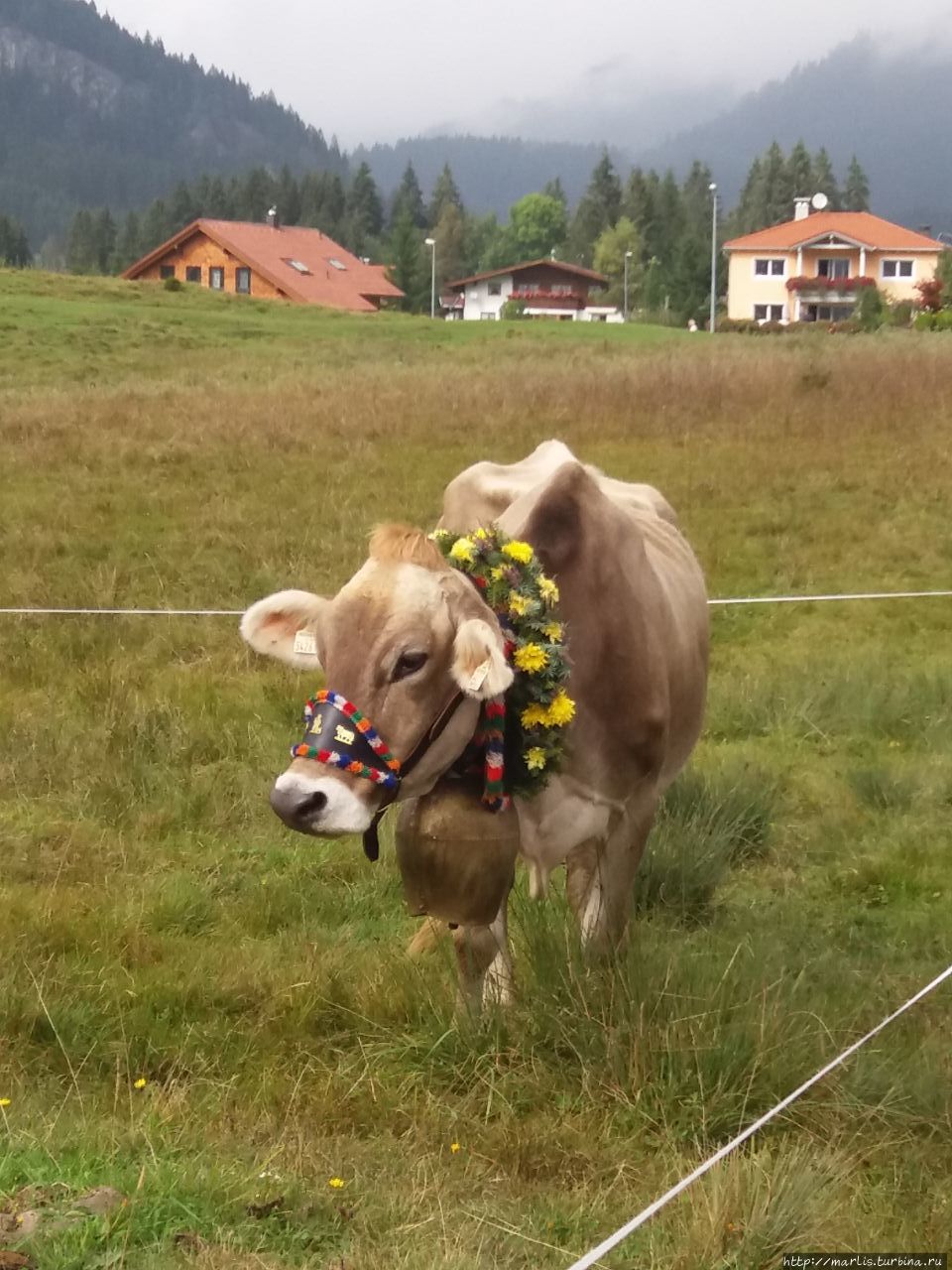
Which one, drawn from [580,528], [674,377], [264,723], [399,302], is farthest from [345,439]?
[399,302]

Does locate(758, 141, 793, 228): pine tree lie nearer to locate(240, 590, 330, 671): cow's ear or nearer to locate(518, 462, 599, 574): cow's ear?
locate(518, 462, 599, 574): cow's ear

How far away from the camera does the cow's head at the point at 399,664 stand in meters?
3.48

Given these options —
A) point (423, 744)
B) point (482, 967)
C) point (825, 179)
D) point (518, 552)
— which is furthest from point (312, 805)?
point (825, 179)

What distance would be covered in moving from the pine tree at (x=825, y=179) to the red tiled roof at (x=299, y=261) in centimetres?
6857

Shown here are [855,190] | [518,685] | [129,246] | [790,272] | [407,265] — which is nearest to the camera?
[518,685]

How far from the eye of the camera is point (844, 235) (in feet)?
273

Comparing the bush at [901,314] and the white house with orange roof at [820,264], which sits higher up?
the white house with orange roof at [820,264]

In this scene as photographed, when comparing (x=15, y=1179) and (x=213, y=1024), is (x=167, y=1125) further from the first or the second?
(x=213, y=1024)

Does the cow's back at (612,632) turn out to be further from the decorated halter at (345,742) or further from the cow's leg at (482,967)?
the decorated halter at (345,742)

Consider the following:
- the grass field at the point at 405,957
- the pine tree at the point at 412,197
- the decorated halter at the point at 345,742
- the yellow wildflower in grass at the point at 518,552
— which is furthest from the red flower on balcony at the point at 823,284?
the decorated halter at the point at 345,742

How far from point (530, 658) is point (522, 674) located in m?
0.08

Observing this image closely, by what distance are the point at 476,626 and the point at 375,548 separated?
0.40 meters

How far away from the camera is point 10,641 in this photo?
9023mm

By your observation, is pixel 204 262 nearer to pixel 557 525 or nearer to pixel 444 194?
pixel 557 525
